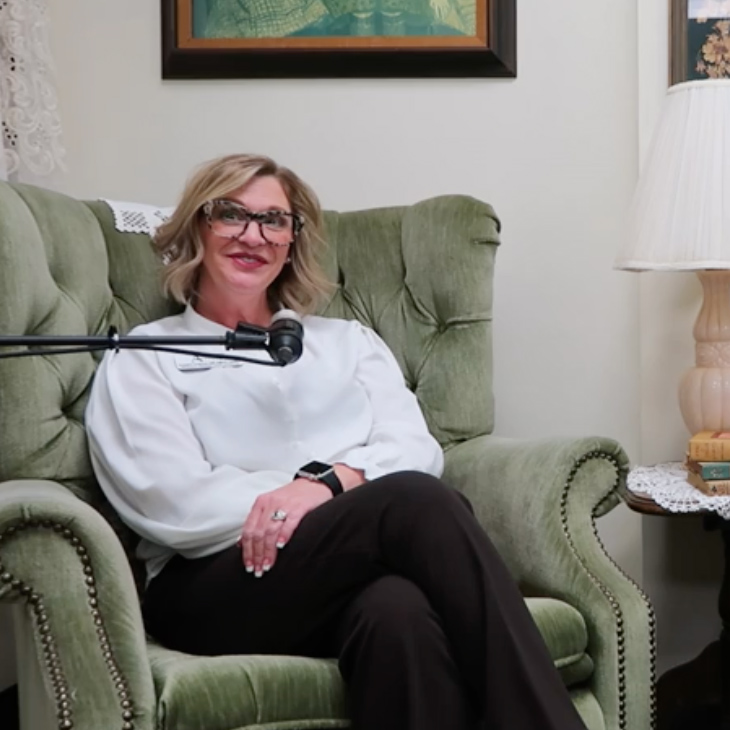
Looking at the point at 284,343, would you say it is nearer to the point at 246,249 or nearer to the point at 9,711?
the point at 246,249

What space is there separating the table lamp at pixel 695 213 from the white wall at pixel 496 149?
0.31 m

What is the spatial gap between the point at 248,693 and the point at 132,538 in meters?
0.56

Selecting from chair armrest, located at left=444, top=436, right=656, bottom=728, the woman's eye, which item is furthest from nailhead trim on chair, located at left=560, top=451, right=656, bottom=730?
the woman's eye

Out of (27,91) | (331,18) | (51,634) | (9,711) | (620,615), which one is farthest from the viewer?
(331,18)

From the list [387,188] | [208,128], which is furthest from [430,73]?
[208,128]

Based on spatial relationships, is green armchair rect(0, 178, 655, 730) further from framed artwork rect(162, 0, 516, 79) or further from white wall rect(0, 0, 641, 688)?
framed artwork rect(162, 0, 516, 79)

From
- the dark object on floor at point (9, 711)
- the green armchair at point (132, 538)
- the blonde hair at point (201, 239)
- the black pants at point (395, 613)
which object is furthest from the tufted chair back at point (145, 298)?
the dark object on floor at point (9, 711)

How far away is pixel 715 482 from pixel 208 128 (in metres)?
1.29

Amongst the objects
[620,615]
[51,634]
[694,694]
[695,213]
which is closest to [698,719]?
[694,694]

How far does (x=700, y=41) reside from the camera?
2359 mm

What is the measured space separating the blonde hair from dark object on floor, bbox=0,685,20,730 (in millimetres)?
934

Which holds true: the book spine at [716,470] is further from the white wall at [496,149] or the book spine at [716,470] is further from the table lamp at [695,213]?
the white wall at [496,149]

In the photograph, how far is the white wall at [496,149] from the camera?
244 cm

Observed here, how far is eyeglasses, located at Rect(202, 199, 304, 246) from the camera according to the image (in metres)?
1.92
